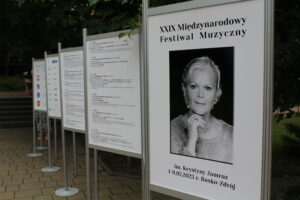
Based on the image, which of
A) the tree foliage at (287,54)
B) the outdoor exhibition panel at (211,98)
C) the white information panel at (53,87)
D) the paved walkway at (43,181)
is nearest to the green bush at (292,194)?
the tree foliage at (287,54)

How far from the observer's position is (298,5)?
356 cm

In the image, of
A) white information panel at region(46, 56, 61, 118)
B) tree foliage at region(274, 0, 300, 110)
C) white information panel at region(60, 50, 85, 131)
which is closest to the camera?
tree foliage at region(274, 0, 300, 110)

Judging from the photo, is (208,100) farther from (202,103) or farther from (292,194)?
(292,194)

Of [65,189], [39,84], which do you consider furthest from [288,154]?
[39,84]

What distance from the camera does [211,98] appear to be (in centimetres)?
196

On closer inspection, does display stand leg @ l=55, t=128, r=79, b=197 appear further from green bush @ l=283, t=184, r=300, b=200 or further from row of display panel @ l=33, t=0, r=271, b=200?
green bush @ l=283, t=184, r=300, b=200

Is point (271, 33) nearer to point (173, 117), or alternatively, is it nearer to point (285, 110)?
point (173, 117)

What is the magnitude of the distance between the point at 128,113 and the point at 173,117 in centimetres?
83

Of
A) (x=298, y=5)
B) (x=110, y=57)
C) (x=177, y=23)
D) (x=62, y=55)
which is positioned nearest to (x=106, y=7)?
(x=62, y=55)

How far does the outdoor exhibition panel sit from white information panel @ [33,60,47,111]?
4910mm

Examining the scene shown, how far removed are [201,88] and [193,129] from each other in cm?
25

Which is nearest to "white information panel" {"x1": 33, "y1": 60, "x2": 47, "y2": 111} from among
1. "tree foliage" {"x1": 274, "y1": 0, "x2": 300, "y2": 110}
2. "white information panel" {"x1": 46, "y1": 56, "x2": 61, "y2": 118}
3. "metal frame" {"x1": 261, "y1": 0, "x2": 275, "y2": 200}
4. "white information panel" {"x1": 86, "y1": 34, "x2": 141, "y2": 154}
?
"white information panel" {"x1": 46, "y1": 56, "x2": 61, "y2": 118}

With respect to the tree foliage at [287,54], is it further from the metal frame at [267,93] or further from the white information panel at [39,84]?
the white information panel at [39,84]

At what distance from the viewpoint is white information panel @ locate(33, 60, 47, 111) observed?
266 inches
